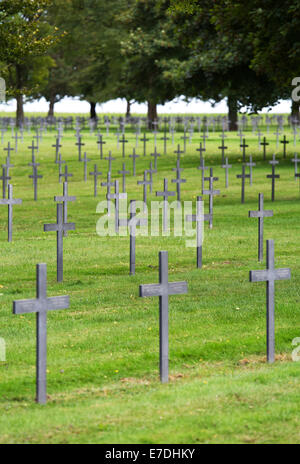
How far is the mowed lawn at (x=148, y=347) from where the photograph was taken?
7.66 meters

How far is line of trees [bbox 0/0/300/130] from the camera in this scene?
26547 mm

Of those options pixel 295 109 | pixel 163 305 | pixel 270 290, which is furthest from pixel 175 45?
pixel 163 305

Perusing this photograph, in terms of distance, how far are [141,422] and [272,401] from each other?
4.56 ft

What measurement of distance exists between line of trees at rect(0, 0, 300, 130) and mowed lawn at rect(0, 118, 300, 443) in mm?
5430

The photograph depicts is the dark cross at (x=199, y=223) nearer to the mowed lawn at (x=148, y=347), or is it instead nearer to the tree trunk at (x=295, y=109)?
the mowed lawn at (x=148, y=347)

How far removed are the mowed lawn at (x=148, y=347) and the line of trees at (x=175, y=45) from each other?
5.43 meters

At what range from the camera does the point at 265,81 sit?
124 feet

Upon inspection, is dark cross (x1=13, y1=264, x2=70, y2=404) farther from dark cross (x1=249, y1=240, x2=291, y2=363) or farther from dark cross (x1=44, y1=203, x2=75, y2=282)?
dark cross (x1=44, y1=203, x2=75, y2=282)

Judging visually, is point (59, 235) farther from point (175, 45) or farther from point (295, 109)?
point (175, 45)

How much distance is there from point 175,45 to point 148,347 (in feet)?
120

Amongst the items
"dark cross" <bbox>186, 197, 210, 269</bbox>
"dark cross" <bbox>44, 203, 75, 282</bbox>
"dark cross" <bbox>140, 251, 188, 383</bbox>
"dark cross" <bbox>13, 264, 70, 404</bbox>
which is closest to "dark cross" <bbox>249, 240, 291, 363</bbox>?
"dark cross" <bbox>140, 251, 188, 383</bbox>

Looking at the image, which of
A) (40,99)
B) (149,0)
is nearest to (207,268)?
(149,0)

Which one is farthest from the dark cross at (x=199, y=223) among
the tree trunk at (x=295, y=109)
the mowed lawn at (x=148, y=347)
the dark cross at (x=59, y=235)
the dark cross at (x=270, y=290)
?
the tree trunk at (x=295, y=109)

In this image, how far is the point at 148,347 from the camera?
35.7 feet
